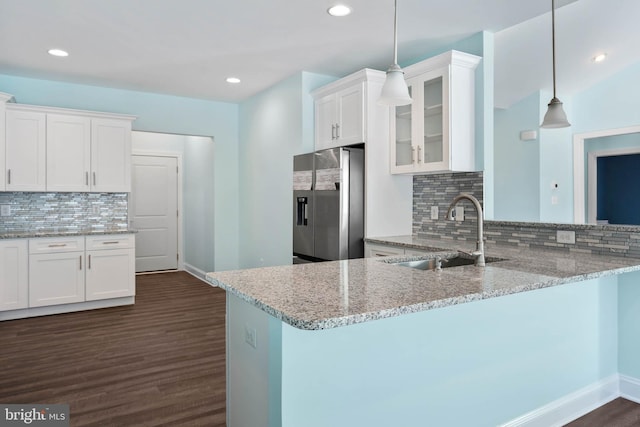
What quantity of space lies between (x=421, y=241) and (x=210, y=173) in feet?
12.4

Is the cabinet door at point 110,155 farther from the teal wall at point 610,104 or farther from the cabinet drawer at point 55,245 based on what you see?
the teal wall at point 610,104

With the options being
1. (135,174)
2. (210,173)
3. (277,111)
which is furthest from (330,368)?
(135,174)

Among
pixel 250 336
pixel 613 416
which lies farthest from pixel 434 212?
pixel 250 336

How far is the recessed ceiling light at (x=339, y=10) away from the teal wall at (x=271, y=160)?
142 cm

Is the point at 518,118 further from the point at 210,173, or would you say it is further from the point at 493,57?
the point at 210,173

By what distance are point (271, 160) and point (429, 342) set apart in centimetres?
365

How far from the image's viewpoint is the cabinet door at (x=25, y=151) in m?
4.41

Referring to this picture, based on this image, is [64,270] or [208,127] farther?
[208,127]

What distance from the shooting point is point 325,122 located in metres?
4.30

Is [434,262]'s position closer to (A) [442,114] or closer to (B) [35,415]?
(A) [442,114]

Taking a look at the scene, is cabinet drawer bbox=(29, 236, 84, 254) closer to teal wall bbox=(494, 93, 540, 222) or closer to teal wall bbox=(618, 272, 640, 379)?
teal wall bbox=(494, 93, 540, 222)

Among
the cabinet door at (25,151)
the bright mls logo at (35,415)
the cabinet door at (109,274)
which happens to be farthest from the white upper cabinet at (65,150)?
the bright mls logo at (35,415)

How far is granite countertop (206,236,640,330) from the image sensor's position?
1312 mm

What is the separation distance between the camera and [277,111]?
16.3ft
